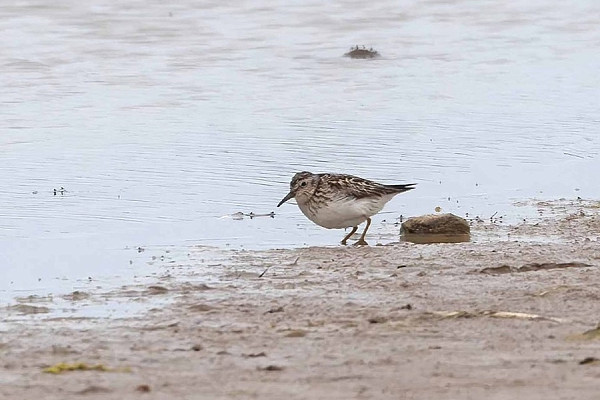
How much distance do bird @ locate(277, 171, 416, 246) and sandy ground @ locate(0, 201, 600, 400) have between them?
2.58 feet

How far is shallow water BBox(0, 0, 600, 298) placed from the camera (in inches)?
401

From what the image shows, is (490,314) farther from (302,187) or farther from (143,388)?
(302,187)

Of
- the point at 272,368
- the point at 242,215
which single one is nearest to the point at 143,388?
the point at 272,368

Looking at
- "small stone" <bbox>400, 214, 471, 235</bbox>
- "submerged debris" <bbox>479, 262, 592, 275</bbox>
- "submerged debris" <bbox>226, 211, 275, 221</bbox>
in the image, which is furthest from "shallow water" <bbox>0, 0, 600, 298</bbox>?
"submerged debris" <bbox>479, 262, 592, 275</bbox>

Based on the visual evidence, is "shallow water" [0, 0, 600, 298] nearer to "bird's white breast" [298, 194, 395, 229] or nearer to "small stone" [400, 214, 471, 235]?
"bird's white breast" [298, 194, 395, 229]

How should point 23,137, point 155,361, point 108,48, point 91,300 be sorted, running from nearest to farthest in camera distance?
point 155,361
point 91,300
point 23,137
point 108,48

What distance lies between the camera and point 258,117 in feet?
45.2

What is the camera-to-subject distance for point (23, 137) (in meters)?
12.8

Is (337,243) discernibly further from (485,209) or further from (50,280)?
(50,280)

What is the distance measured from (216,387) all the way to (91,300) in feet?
7.18

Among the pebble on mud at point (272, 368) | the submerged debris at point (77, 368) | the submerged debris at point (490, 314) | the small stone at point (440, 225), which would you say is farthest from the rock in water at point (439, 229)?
the submerged debris at point (77, 368)

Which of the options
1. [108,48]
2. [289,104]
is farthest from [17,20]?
[289,104]

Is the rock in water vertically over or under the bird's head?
under

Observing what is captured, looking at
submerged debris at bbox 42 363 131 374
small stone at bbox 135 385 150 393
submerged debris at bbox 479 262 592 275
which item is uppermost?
submerged debris at bbox 479 262 592 275
